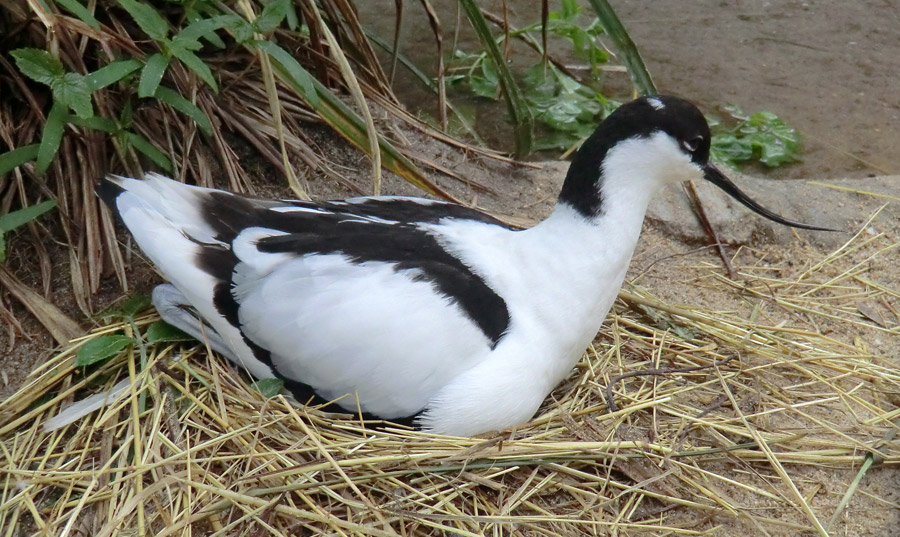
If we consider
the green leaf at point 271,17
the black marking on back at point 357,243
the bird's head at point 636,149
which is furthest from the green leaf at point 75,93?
the bird's head at point 636,149

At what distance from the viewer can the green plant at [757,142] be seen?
4.25 meters

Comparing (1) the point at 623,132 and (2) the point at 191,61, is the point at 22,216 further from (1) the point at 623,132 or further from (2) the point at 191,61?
(1) the point at 623,132

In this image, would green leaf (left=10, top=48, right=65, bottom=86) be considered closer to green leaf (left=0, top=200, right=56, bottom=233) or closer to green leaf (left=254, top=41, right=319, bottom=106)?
green leaf (left=0, top=200, right=56, bottom=233)

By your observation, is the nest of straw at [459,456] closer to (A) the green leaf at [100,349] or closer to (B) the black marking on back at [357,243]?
(A) the green leaf at [100,349]

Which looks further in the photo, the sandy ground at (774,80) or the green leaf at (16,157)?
the sandy ground at (774,80)

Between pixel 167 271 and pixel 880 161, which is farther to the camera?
pixel 880 161

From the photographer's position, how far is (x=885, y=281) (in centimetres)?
335

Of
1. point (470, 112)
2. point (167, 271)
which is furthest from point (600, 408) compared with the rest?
point (470, 112)

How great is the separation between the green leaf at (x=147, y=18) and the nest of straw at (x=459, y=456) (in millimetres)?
858

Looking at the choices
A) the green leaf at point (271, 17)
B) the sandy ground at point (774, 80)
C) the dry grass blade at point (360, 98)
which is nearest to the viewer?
the green leaf at point (271, 17)

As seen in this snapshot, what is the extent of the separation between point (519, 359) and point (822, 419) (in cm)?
97

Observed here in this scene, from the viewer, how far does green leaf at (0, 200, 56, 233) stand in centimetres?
252

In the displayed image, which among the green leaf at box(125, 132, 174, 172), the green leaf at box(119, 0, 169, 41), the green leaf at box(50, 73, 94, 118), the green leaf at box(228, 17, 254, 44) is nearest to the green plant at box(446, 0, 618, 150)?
the green leaf at box(228, 17, 254, 44)

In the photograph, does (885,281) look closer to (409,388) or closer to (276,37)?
(409,388)
